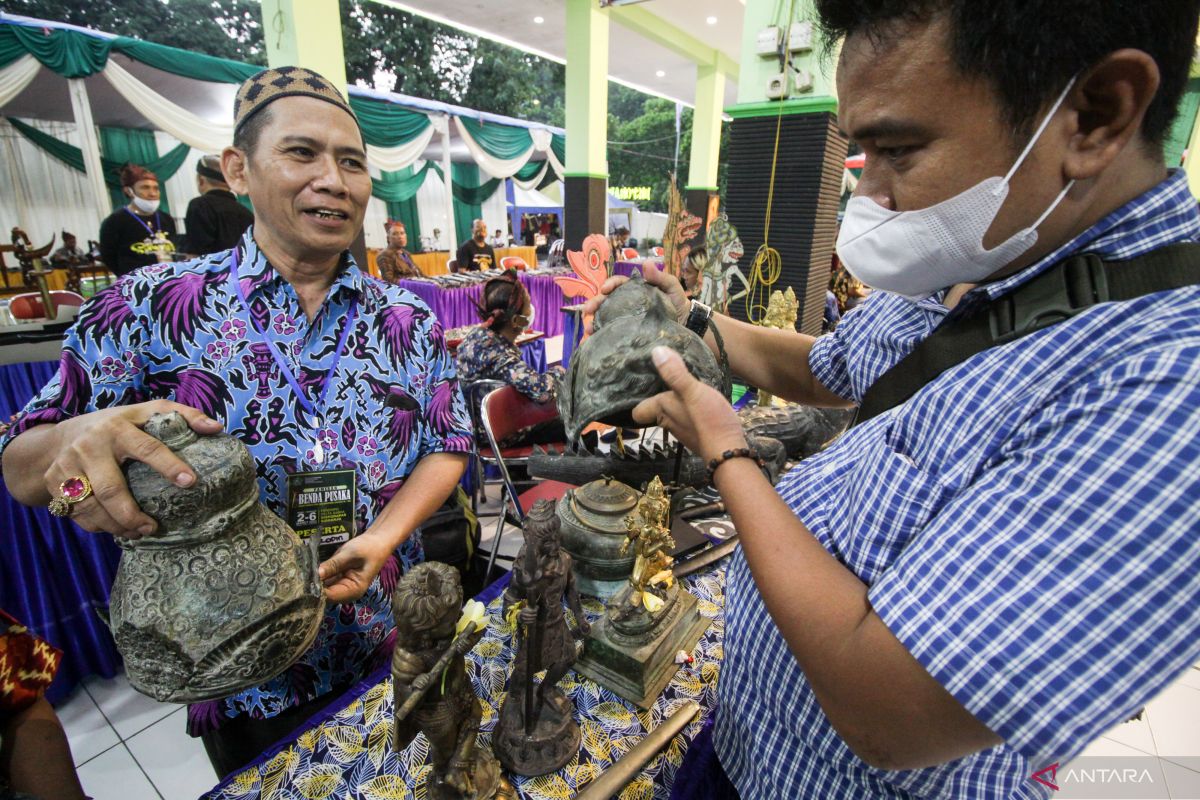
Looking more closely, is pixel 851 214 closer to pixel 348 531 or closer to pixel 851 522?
pixel 851 522

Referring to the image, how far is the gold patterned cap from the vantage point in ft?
4.17

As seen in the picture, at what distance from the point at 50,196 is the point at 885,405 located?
1498cm

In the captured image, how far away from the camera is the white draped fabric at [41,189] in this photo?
9.59 m

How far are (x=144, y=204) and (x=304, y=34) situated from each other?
7.52 feet

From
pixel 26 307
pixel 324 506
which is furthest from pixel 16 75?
pixel 324 506

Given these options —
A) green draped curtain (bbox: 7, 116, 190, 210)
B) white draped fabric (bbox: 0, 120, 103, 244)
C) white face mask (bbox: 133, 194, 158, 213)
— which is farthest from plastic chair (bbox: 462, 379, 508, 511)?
white draped fabric (bbox: 0, 120, 103, 244)

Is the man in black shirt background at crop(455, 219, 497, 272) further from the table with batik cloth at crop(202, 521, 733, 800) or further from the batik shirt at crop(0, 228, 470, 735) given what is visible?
the table with batik cloth at crop(202, 521, 733, 800)

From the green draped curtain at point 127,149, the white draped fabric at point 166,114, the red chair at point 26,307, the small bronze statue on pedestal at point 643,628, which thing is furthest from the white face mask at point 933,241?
the green draped curtain at point 127,149

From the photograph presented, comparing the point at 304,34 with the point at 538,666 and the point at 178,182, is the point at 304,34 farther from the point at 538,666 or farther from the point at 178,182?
the point at 178,182

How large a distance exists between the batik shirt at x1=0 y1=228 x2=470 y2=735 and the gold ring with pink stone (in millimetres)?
327

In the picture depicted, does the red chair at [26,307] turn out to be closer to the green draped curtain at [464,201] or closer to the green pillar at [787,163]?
the green pillar at [787,163]

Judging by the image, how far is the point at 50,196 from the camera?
1018 centimetres

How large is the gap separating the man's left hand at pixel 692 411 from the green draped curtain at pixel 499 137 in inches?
518

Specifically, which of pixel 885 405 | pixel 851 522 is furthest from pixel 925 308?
pixel 851 522
